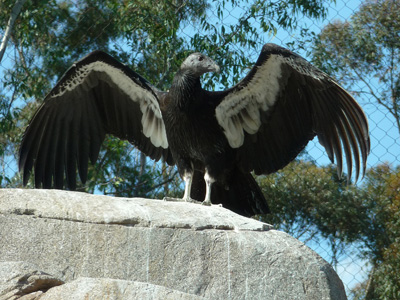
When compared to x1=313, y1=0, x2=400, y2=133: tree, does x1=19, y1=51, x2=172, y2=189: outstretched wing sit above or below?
below

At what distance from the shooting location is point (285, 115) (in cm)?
662

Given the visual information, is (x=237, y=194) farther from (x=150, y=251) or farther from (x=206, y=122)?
(x=150, y=251)

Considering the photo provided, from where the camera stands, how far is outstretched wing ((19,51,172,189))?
6855 mm

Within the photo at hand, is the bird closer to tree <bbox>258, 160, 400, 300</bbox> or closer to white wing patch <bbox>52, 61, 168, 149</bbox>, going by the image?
white wing patch <bbox>52, 61, 168, 149</bbox>

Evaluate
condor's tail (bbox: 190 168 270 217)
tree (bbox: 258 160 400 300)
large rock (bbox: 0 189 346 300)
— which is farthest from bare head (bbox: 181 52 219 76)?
tree (bbox: 258 160 400 300)

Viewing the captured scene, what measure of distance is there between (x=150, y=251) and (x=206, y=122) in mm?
1790

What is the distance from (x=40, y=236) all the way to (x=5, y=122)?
4331 mm

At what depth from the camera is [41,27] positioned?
9531 millimetres

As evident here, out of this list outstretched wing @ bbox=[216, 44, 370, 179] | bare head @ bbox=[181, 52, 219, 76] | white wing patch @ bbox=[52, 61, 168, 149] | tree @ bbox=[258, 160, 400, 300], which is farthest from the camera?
tree @ bbox=[258, 160, 400, 300]

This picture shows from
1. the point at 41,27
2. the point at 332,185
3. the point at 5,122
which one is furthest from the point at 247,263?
the point at 332,185

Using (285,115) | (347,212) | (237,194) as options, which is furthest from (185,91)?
(347,212)

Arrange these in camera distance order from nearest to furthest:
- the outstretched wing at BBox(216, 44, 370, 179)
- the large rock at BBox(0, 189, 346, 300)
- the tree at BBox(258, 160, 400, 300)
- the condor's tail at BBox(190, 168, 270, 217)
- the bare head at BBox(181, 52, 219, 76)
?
the large rock at BBox(0, 189, 346, 300)
the outstretched wing at BBox(216, 44, 370, 179)
the bare head at BBox(181, 52, 219, 76)
the condor's tail at BBox(190, 168, 270, 217)
the tree at BBox(258, 160, 400, 300)

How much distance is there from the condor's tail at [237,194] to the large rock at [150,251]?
66.5 inches

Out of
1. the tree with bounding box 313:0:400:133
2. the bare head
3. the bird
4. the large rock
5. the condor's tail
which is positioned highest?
the tree with bounding box 313:0:400:133
